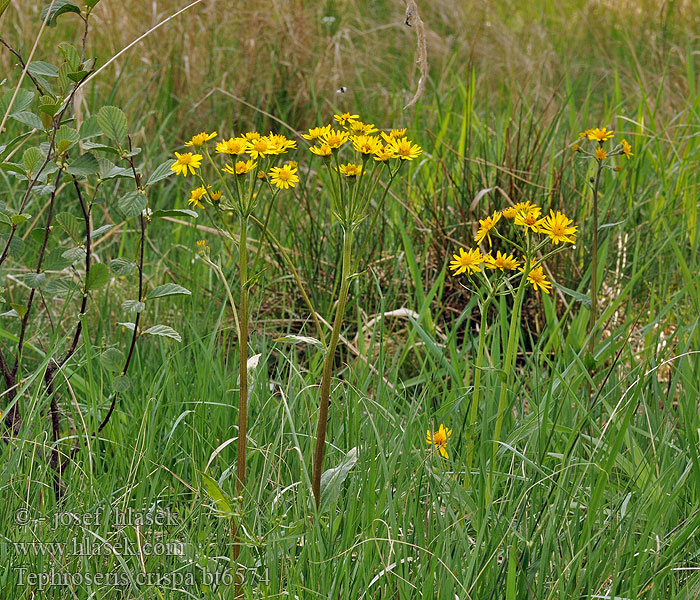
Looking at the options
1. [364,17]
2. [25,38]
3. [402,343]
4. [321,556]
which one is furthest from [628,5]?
[321,556]

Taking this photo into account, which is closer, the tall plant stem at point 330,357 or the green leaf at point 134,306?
the tall plant stem at point 330,357

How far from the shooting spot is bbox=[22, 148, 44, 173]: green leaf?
1470 mm

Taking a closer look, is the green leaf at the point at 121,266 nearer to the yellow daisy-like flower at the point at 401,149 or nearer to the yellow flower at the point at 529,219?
the yellow daisy-like flower at the point at 401,149

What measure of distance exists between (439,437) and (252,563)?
1.27 ft

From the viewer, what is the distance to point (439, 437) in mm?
1399

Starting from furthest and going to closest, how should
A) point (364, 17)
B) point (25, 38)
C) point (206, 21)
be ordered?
point (364, 17) → point (206, 21) → point (25, 38)

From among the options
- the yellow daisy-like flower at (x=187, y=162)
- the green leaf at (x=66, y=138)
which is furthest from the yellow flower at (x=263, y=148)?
the green leaf at (x=66, y=138)

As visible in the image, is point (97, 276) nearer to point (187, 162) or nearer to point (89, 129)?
point (89, 129)

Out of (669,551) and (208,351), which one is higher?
(208,351)

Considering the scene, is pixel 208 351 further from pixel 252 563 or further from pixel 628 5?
pixel 628 5

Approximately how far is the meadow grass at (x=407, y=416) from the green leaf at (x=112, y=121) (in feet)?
1.50

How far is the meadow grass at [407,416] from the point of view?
121 cm

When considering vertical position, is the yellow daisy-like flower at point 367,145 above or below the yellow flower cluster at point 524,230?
above

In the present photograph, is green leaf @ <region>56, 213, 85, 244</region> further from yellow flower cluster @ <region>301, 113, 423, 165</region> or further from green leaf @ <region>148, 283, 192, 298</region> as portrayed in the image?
yellow flower cluster @ <region>301, 113, 423, 165</region>
